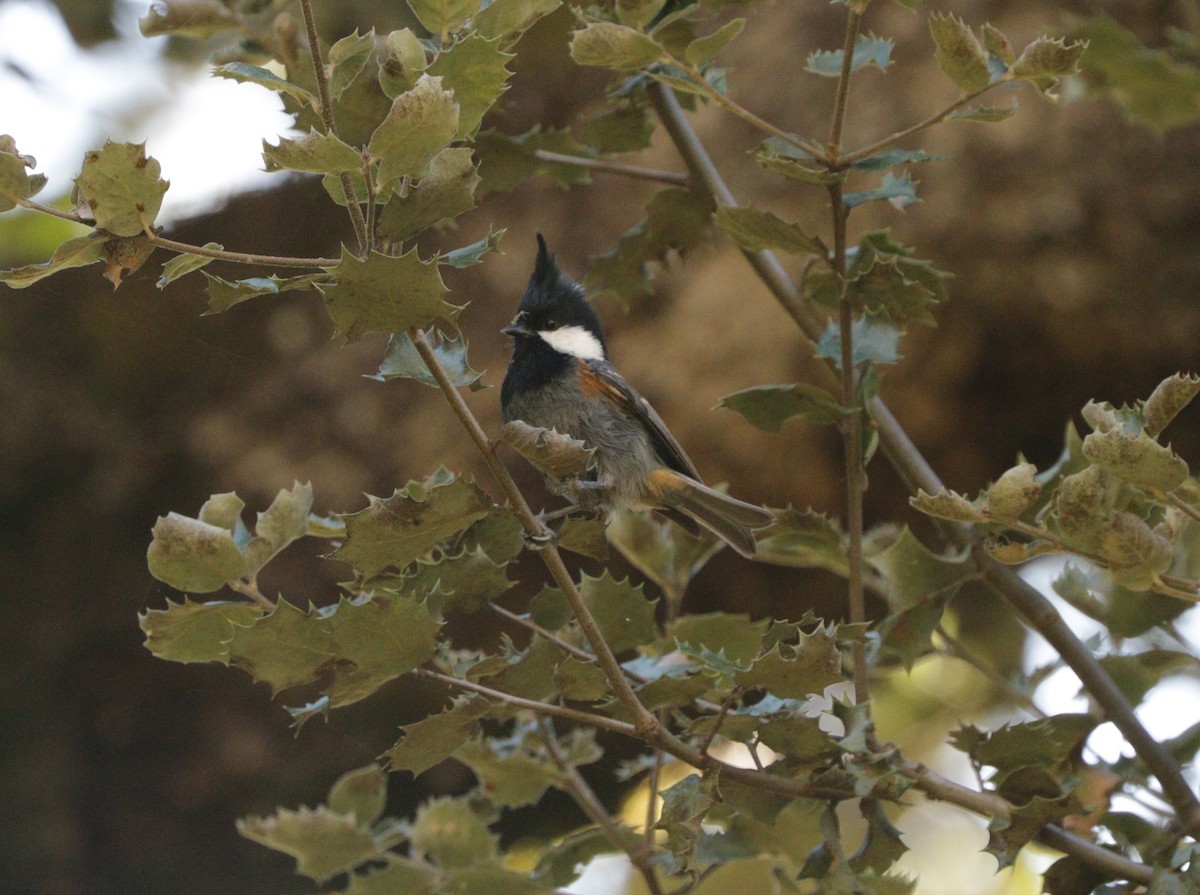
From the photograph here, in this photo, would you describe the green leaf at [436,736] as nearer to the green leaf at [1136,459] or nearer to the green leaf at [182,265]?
the green leaf at [182,265]

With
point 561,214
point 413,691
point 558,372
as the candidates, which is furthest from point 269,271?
point 561,214

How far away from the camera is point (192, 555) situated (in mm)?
1267

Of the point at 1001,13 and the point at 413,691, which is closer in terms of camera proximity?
the point at 413,691

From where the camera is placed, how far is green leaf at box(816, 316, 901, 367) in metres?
1.51

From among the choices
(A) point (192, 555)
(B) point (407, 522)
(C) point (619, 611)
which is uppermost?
(B) point (407, 522)

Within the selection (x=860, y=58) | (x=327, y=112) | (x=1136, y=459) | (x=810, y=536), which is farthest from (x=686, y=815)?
(x=860, y=58)

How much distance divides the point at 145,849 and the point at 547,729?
6.18 ft

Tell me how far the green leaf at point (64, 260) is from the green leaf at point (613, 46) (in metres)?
0.50

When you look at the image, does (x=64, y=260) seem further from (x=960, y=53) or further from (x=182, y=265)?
(x=960, y=53)

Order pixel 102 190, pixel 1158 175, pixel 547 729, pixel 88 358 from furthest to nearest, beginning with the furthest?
pixel 88 358 → pixel 1158 175 → pixel 547 729 → pixel 102 190

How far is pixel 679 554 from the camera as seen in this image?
1798 mm

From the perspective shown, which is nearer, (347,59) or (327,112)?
(327,112)

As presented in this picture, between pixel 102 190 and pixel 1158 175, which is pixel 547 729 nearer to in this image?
pixel 102 190

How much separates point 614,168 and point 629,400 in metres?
0.61
